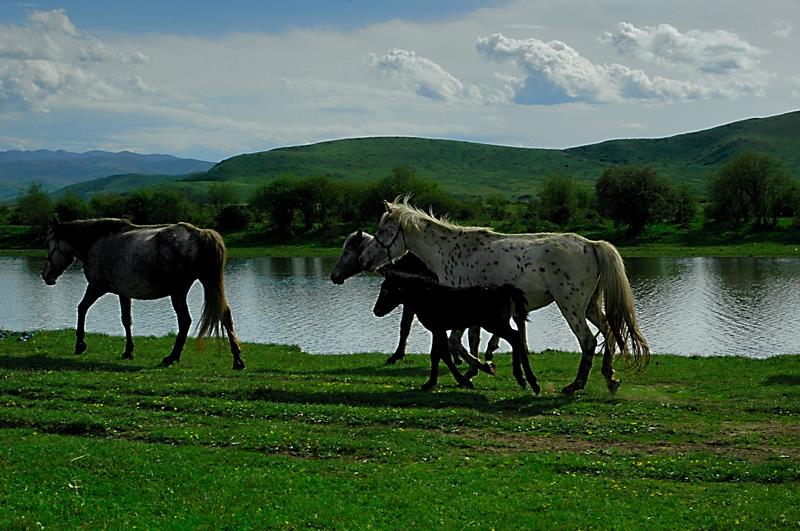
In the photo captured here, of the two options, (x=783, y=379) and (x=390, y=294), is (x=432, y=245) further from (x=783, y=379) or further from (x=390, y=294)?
(x=783, y=379)

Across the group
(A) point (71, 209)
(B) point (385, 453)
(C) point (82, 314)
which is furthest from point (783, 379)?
(A) point (71, 209)

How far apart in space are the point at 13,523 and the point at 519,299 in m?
10.0

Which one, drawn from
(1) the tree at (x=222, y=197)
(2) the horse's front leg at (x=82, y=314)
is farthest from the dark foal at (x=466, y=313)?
(1) the tree at (x=222, y=197)

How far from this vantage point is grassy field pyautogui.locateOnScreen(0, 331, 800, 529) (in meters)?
8.73

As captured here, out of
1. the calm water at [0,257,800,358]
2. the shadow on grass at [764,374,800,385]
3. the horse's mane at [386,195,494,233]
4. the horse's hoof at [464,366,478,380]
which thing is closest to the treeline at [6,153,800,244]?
the calm water at [0,257,800,358]

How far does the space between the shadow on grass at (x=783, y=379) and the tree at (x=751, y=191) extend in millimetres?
68459

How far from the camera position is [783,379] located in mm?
18188

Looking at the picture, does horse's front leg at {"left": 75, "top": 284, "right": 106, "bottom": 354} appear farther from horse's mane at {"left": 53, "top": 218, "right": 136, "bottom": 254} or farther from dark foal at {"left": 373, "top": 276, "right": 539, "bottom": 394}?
dark foal at {"left": 373, "top": 276, "right": 539, "bottom": 394}

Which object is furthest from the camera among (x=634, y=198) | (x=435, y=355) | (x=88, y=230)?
(x=634, y=198)

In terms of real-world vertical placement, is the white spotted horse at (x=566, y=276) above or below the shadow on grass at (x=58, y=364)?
above

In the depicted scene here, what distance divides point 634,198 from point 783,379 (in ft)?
218

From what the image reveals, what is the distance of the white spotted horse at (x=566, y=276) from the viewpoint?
1539cm

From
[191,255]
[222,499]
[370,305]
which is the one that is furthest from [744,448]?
[370,305]

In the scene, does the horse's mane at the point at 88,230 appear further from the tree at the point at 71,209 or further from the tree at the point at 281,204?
the tree at the point at 71,209
